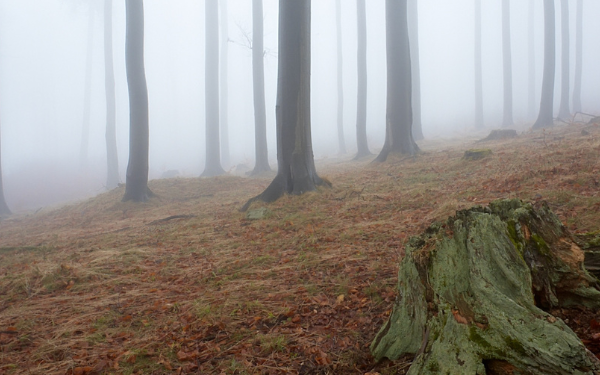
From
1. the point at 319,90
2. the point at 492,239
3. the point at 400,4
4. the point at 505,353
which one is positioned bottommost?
the point at 505,353

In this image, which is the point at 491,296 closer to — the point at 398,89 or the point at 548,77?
the point at 398,89

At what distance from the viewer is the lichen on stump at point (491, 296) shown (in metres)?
1.87

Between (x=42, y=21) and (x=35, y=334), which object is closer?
(x=35, y=334)

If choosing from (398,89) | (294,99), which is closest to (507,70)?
(398,89)

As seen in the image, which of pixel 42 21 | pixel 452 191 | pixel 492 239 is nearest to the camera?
pixel 492 239

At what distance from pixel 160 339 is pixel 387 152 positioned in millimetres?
9957

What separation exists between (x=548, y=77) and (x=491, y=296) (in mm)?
17519

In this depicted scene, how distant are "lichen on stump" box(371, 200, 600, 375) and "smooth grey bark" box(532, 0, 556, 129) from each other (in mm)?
15409

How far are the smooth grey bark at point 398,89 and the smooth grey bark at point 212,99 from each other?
8.92 metres

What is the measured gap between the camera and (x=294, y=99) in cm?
853

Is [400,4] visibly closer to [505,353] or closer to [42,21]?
[505,353]

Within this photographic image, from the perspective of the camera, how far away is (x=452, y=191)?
6.78m

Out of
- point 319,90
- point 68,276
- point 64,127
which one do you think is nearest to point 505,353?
point 68,276

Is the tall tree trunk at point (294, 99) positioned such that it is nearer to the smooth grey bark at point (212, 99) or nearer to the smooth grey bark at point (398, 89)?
the smooth grey bark at point (398, 89)
